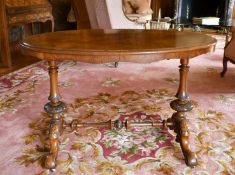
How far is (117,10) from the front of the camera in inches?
141

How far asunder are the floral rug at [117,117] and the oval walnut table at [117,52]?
116 millimetres

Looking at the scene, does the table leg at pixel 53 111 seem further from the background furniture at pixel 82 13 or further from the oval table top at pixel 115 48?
the background furniture at pixel 82 13

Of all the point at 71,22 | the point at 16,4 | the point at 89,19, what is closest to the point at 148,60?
the point at 89,19

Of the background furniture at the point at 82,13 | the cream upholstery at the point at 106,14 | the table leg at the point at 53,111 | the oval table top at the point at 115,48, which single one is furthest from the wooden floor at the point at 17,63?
the oval table top at the point at 115,48

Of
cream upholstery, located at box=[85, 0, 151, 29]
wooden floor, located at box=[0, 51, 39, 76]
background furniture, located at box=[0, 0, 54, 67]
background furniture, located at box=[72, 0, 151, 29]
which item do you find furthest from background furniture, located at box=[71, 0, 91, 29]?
wooden floor, located at box=[0, 51, 39, 76]

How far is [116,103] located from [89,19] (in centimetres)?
159

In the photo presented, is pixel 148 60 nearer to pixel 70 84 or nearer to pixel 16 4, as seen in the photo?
pixel 70 84

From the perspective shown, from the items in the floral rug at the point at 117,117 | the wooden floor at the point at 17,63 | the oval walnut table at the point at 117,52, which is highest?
the oval walnut table at the point at 117,52

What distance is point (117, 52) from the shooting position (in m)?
1.23

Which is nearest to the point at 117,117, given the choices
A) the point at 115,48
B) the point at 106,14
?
the point at 115,48

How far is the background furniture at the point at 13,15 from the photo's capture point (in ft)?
10.8

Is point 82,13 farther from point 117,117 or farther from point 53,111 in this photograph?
point 53,111

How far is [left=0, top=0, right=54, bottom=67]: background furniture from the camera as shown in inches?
130

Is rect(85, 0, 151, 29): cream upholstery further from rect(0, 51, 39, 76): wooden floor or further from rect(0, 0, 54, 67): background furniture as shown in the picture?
rect(0, 51, 39, 76): wooden floor
